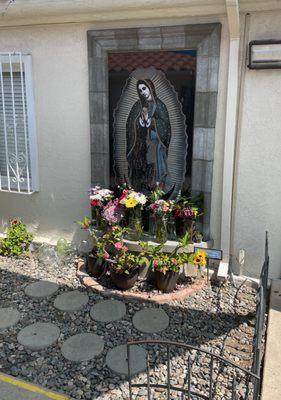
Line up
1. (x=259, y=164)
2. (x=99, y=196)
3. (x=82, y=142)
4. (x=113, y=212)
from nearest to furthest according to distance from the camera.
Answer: (x=259, y=164)
(x=113, y=212)
(x=99, y=196)
(x=82, y=142)

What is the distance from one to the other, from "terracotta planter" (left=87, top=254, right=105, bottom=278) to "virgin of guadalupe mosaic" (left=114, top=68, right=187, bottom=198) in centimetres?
125

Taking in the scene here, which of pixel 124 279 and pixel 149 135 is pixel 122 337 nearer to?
pixel 124 279

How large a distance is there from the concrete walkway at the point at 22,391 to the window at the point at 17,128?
3.23 meters

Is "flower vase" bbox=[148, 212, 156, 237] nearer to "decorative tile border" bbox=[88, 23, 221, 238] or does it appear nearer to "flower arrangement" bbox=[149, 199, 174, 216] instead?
"flower arrangement" bbox=[149, 199, 174, 216]

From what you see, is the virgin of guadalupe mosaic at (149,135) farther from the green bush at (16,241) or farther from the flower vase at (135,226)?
the green bush at (16,241)

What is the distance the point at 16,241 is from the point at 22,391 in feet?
10.2

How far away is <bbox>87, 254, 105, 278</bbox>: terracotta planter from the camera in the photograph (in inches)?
220

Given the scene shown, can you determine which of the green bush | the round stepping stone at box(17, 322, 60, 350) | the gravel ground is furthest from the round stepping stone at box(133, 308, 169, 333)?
the green bush

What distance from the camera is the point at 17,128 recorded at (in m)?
6.46

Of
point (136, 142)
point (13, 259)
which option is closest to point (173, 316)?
point (136, 142)

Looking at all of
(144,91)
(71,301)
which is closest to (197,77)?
(144,91)

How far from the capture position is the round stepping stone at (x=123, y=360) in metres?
3.92

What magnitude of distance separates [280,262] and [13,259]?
4.07m

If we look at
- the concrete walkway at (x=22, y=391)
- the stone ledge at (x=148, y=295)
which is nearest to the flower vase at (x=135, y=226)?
the stone ledge at (x=148, y=295)
